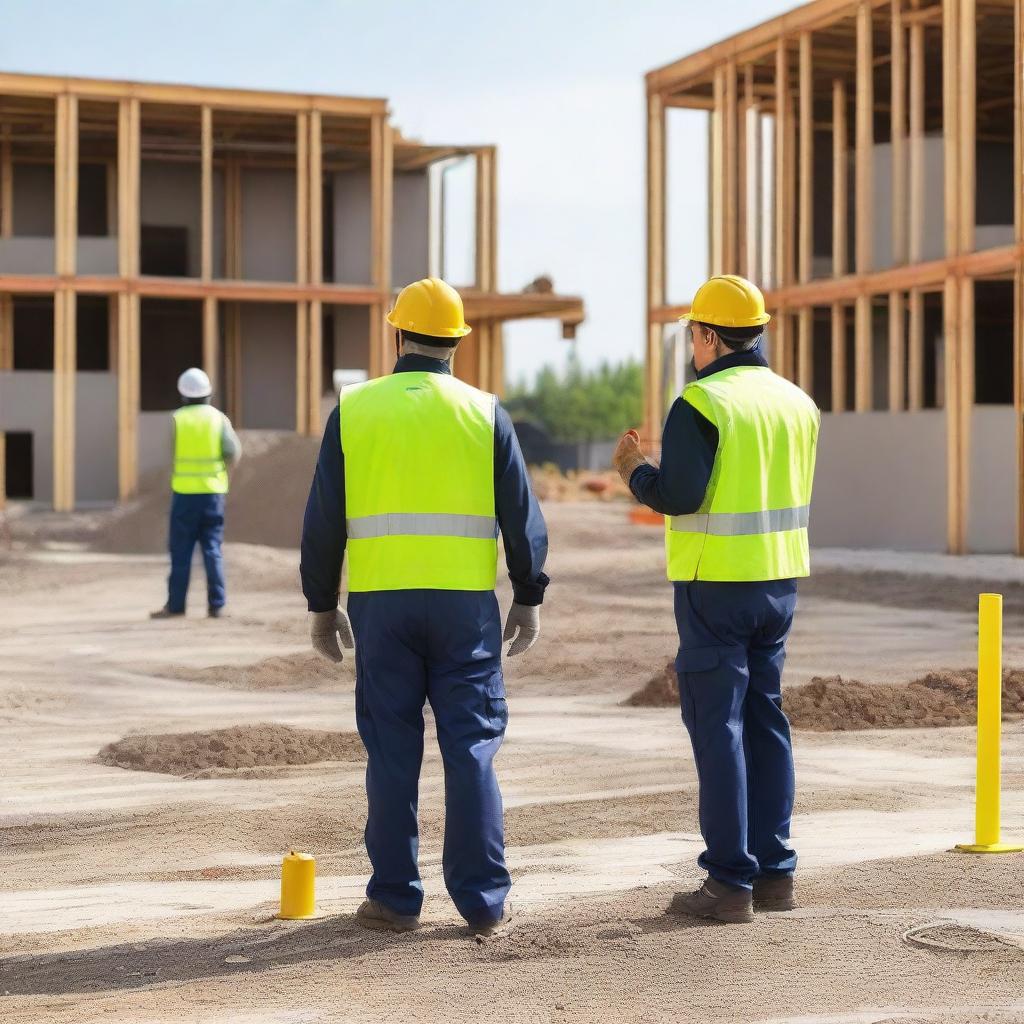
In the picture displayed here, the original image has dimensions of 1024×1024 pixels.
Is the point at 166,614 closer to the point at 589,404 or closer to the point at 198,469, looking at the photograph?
the point at 198,469

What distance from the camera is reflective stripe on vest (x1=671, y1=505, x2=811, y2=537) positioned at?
5.62 metres

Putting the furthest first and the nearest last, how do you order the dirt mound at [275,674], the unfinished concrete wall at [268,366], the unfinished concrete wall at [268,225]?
the unfinished concrete wall at [268,225] → the unfinished concrete wall at [268,366] → the dirt mound at [275,674]

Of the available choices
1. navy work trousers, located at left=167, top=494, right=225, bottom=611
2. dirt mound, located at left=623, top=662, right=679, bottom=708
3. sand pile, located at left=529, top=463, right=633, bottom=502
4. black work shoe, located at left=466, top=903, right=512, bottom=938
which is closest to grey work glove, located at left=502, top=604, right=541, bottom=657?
black work shoe, located at left=466, top=903, right=512, bottom=938

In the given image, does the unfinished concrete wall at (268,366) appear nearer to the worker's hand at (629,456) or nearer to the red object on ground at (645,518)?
the red object on ground at (645,518)

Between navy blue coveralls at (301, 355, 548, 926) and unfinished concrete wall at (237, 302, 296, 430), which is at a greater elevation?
unfinished concrete wall at (237, 302, 296, 430)

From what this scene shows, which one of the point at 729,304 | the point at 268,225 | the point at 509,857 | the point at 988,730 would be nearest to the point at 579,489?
the point at 268,225

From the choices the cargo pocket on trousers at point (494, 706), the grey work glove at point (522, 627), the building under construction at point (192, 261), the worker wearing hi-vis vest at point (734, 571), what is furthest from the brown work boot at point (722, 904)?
the building under construction at point (192, 261)

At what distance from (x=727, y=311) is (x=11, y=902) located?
316cm

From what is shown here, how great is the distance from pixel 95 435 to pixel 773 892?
28.0m

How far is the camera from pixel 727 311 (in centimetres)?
580

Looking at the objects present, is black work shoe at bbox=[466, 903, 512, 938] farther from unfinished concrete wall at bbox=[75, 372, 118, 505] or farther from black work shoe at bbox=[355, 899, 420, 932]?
unfinished concrete wall at bbox=[75, 372, 118, 505]

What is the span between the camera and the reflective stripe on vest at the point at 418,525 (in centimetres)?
549

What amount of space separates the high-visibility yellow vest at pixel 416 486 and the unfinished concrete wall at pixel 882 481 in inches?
745

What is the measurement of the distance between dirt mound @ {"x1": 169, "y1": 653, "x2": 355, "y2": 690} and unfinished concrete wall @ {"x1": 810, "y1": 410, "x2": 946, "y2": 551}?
495 inches
